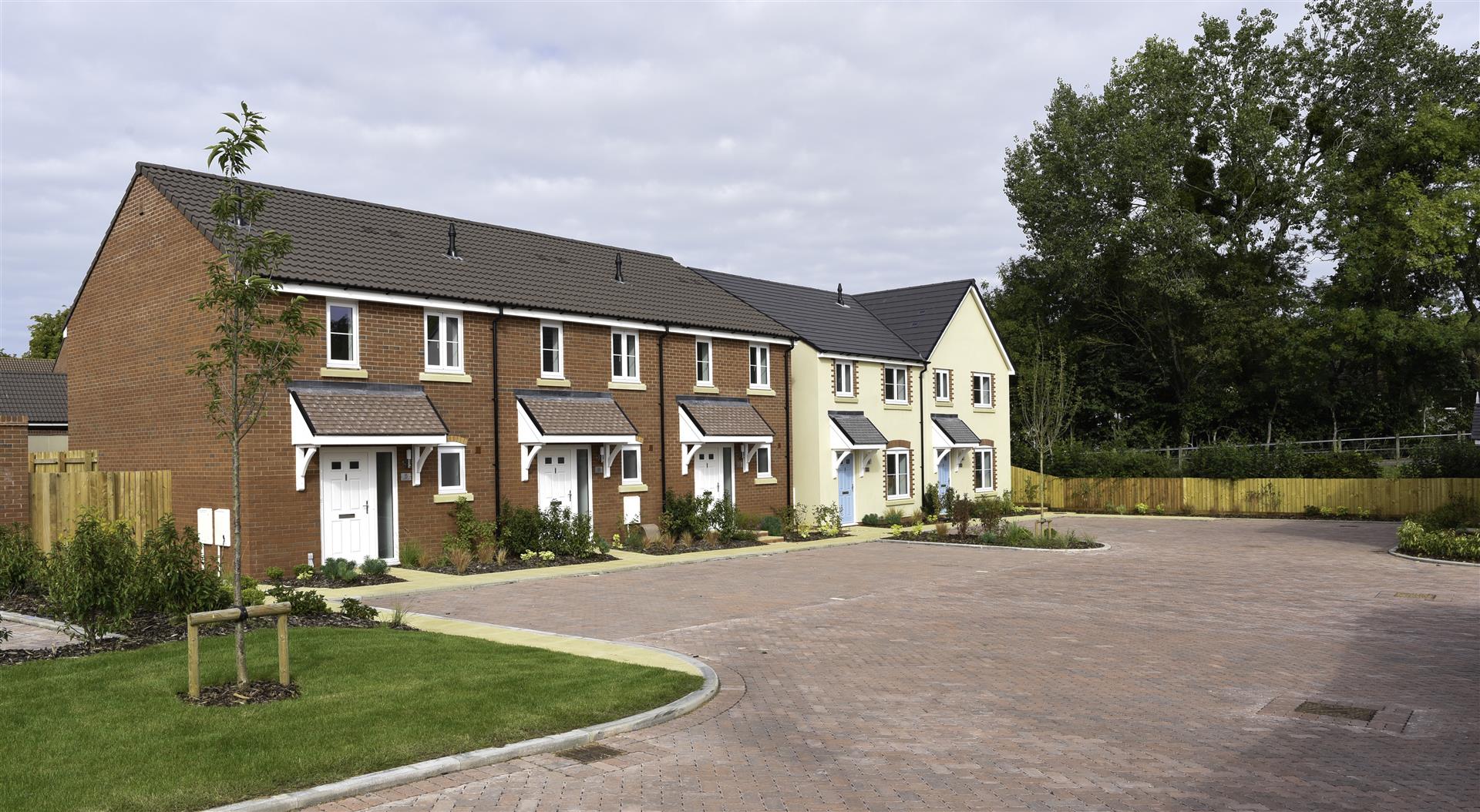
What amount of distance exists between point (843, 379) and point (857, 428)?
179cm

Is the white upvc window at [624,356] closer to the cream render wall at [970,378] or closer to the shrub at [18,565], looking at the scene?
the shrub at [18,565]

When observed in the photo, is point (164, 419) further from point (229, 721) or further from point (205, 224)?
point (229, 721)

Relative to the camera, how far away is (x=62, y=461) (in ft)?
68.4

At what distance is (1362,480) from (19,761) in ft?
131

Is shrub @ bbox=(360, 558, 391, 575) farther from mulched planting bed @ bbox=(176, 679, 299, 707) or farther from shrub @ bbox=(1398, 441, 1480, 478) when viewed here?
shrub @ bbox=(1398, 441, 1480, 478)

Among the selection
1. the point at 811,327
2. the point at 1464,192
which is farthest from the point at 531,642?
the point at 1464,192

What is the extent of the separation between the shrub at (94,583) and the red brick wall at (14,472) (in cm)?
556

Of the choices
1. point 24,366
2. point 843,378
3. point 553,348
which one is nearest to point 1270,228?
point 843,378

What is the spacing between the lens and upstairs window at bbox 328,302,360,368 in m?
21.6

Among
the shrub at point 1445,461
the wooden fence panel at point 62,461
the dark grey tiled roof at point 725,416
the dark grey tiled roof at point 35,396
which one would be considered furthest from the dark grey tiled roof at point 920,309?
the dark grey tiled roof at point 35,396

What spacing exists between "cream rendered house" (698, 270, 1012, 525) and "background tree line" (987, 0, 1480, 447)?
545 centimetres

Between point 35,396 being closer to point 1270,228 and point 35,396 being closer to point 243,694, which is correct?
point 243,694

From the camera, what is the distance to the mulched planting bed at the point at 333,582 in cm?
1917

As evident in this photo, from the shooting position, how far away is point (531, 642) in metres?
13.1
